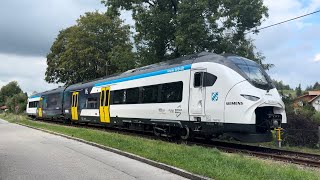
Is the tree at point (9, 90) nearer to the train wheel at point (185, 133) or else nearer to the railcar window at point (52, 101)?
the railcar window at point (52, 101)

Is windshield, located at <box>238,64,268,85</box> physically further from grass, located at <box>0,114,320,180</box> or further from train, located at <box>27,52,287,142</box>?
grass, located at <box>0,114,320,180</box>

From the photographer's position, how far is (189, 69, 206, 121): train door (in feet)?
53.3

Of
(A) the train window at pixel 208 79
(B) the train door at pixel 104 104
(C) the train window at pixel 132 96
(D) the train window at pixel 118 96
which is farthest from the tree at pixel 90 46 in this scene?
(A) the train window at pixel 208 79

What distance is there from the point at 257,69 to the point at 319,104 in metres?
77.9

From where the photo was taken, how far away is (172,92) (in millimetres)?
18219

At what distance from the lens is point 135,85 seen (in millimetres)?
21703

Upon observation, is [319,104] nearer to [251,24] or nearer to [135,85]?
[251,24]

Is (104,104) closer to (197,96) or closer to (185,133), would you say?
(185,133)

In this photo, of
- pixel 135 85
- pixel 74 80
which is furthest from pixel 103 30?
pixel 135 85

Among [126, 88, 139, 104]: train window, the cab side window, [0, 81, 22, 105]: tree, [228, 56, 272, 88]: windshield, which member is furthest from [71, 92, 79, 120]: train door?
[0, 81, 22, 105]: tree

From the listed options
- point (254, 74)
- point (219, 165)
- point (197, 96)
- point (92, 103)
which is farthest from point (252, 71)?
point (92, 103)

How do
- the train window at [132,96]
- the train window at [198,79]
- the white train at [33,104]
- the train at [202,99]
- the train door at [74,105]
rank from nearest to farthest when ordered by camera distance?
the train at [202,99] < the train window at [198,79] < the train window at [132,96] < the train door at [74,105] < the white train at [33,104]

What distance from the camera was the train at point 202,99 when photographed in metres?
14.9

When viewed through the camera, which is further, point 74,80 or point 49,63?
point 49,63
